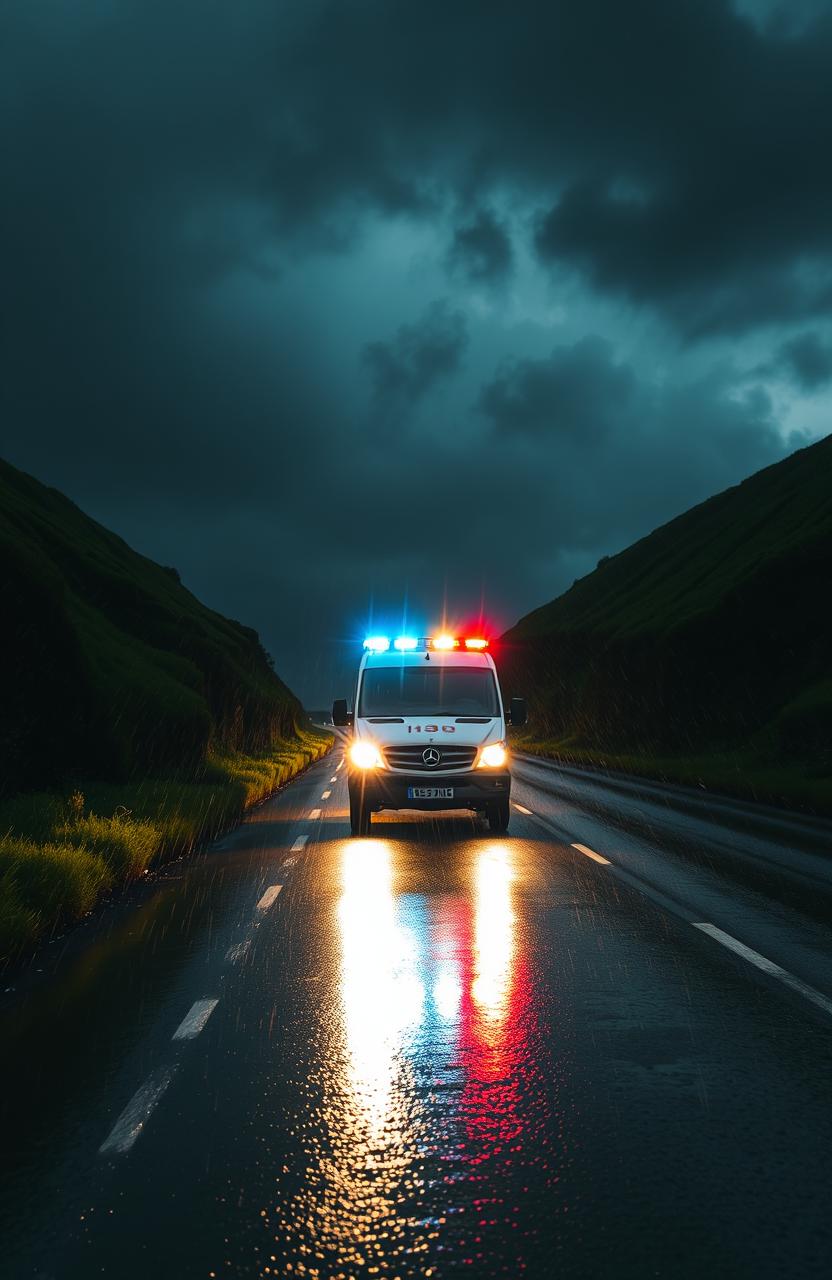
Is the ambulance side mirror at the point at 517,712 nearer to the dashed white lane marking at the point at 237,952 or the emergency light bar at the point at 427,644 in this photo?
the emergency light bar at the point at 427,644

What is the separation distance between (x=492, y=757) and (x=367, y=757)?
170cm

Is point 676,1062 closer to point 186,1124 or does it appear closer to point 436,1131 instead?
point 436,1131

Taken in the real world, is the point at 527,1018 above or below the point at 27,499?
below

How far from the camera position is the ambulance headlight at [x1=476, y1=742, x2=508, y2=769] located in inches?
618

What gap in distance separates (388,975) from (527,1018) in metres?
1.35

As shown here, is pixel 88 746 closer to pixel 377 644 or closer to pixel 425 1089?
pixel 377 644

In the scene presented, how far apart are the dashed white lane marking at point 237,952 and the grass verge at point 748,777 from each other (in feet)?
46.0

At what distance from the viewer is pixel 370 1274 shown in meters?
3.30

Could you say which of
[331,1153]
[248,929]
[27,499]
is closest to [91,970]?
[248,929]

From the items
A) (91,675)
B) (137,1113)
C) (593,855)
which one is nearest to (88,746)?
(91,675)

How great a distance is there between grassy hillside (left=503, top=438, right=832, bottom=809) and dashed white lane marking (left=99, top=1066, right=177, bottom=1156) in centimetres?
1714

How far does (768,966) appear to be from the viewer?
747 centimetres

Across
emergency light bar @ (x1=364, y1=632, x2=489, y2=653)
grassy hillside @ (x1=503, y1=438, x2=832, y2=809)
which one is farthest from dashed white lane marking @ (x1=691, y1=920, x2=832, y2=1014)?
grassy hillside @ (x1=503, y1=438, x2=832, y2=809)

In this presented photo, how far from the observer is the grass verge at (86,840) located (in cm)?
852
